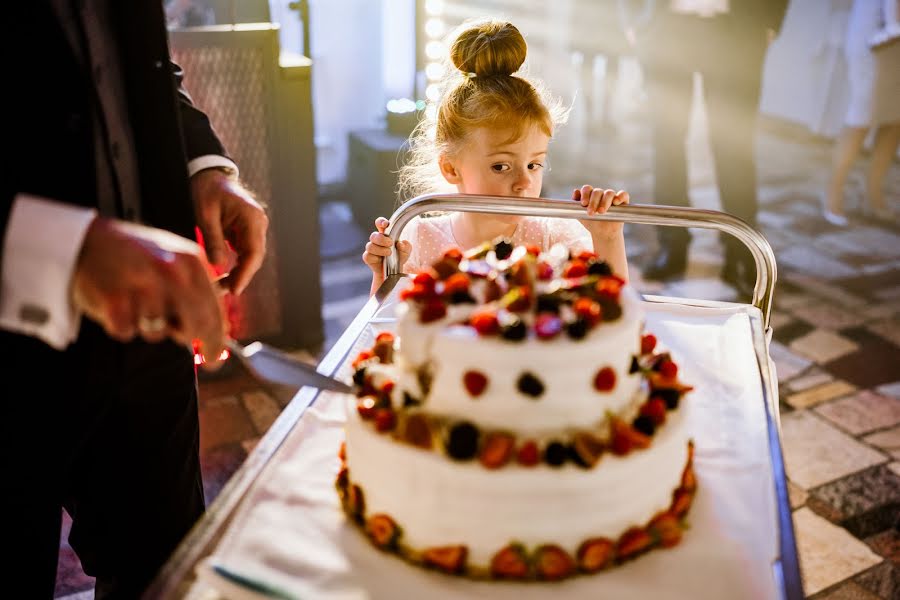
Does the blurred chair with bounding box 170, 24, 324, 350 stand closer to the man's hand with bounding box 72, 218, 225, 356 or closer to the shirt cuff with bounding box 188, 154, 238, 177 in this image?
the shirt cuff with bounding box 188, 154, 238, 177

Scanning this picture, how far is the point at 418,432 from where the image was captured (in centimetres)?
101

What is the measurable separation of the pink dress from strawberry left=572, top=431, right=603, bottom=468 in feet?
3.89

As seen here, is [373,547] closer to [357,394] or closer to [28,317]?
[357,394]

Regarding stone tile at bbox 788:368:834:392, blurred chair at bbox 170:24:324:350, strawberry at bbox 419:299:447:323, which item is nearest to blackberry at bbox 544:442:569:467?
strawberry at bbox 419:299:447:323

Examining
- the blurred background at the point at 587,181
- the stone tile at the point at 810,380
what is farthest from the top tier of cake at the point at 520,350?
the stone tile at the point at 810,380

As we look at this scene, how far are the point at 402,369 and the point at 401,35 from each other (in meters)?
4.38

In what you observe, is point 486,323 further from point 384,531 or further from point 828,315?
point 828,315

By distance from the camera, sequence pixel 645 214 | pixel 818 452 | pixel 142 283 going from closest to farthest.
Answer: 1. pixel 142 283
2. pixel 645 214
3. pixel 818 452

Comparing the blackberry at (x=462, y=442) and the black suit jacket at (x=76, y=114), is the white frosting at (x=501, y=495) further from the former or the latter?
the black suit jacket at (x=76, y=114)

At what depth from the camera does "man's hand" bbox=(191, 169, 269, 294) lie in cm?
132

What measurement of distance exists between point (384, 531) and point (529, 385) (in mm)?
294

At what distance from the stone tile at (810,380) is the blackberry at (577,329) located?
96.8 inches

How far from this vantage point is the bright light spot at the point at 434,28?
4492 millimetres

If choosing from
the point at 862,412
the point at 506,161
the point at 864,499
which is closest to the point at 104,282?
the point at 506,161
